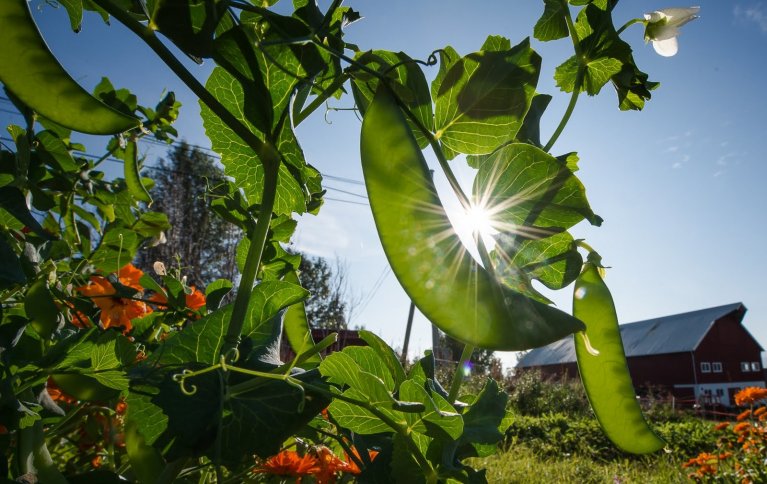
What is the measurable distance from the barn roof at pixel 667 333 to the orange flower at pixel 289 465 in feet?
74.6

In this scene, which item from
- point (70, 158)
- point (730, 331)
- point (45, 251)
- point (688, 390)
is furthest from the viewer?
point (730, 331)

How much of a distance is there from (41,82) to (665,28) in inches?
23.0

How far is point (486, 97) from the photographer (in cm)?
39

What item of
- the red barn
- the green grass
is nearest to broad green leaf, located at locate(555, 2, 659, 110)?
the green grass

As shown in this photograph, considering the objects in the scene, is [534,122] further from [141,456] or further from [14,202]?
[14,202]

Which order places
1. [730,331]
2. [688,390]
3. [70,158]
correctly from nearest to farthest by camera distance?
[70,158] < [688,390] < [730,331]

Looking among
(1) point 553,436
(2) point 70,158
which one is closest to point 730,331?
(1) point 553,436

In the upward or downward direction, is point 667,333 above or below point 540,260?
above

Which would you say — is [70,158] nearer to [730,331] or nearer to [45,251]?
[45,251]

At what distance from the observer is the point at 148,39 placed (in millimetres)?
313

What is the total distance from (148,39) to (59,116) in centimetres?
9

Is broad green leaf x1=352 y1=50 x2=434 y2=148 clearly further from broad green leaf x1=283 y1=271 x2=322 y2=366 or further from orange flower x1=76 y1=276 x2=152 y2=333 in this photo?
orange flower x1=76 y1=276 x2=152 y2=333

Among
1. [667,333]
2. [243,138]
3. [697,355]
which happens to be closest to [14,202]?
[243,138]

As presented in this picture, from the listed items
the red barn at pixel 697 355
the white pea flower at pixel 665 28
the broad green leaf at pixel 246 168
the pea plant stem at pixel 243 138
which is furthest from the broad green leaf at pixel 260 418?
the red barn at pixel 697 355
